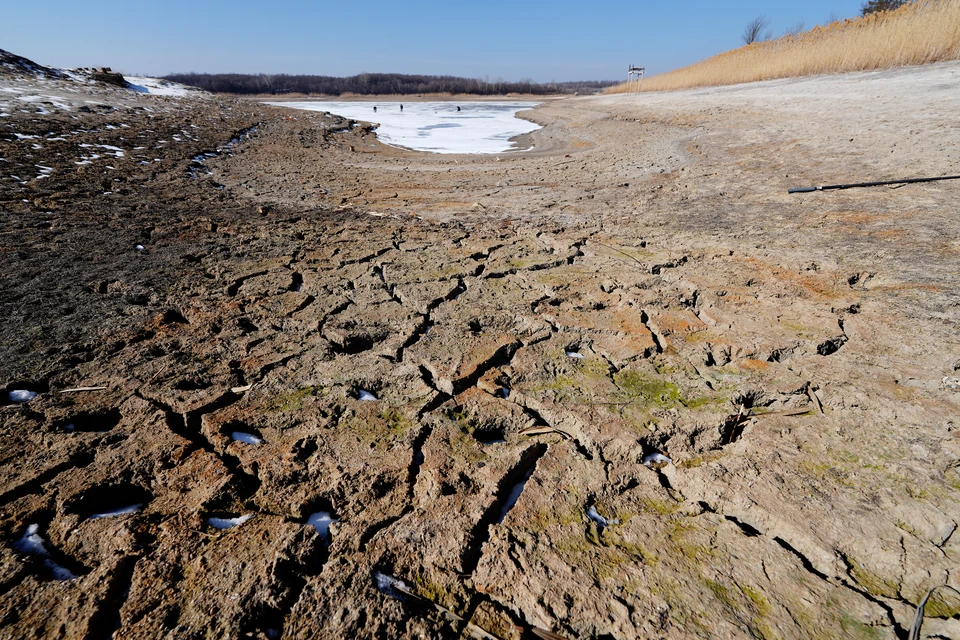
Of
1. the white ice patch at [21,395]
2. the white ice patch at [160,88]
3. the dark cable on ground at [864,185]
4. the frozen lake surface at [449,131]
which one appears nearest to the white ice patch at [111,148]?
the frozen lake surface at [449,131]

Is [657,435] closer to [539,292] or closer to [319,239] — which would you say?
[539,292]

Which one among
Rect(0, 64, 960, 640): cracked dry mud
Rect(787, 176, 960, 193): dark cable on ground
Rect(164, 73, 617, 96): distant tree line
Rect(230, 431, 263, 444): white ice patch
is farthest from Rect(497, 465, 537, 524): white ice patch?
Answer: Rect(164, 73, 617, 96): distant tree line

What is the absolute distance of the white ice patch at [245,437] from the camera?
6.21ft

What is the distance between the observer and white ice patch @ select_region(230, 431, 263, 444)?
1.89 m

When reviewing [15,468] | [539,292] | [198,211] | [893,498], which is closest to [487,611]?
[893,498]

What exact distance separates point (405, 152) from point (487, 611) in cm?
933

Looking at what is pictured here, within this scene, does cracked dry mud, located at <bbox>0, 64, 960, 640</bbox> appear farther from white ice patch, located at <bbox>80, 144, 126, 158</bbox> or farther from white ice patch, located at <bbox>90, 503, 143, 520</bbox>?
white ice patch, located at <bbox>80, 144, 126, 158</bbox>

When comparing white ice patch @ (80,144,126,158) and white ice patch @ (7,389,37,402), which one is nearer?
white ice patch @ (7,389,37,402)

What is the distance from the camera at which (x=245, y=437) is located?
1919 millimetres

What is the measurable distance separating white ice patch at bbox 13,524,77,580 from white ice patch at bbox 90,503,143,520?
0.44ft

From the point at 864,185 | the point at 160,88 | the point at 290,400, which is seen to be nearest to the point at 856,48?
the point at 864,185

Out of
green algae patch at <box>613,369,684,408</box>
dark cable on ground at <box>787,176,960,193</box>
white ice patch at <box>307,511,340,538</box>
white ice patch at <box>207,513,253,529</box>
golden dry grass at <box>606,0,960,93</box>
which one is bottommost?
white ice patch at <box>307,511,340,538</box>

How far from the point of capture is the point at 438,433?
1.95 m

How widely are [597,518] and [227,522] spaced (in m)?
1.24
